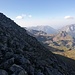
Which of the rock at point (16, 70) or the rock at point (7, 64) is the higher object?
the rock at point (7, 64)

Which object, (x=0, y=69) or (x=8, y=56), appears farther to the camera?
(x=8, y=56)

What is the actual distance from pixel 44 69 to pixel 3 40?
1126 centimetres

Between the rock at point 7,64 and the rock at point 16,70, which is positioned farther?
the rock at point 7,64

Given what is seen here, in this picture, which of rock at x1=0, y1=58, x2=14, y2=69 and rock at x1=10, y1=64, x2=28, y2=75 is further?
rock at x1=0, y1=58, x2=14, y2=69

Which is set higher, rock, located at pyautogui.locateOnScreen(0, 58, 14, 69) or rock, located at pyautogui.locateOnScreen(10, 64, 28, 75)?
rock, located at pyautogui.locateOnScreen(0, 58, 14, 69)

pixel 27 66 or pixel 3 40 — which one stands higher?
pixel 3 40

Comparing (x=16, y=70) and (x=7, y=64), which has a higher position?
(x=7, y=64)

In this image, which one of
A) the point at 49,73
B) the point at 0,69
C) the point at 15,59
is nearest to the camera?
the point at 0,69

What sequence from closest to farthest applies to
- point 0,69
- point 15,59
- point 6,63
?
point 0,69, point 6,63, point 15,59

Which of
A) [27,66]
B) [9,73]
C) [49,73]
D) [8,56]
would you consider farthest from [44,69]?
[9,73]

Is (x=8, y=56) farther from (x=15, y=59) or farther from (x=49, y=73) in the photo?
(x=49, y=73)

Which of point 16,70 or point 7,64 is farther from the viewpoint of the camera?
point 7,64

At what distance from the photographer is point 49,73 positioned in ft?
97.9

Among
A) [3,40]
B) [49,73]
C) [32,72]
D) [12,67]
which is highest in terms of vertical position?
[3,40]
